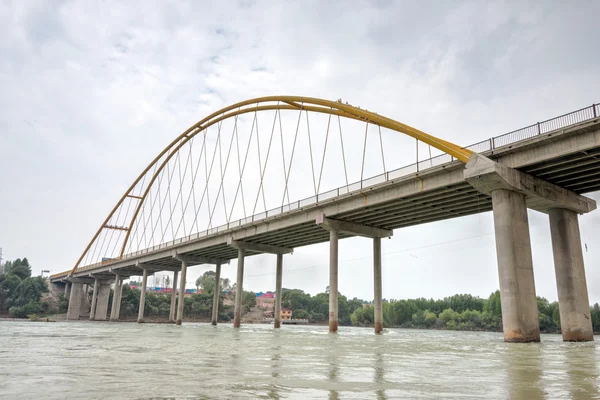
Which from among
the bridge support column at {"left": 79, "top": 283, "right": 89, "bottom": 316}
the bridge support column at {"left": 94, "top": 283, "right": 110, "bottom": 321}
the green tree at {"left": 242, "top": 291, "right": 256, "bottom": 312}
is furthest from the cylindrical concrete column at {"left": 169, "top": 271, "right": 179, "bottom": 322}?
the green tree at {"left": 242, "top": 291, "right": 256, "bottom": 312}

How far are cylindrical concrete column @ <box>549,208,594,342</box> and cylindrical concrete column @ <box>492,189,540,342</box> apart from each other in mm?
4957

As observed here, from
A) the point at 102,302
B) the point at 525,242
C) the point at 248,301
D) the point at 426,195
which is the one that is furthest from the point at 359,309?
the point at 525,242

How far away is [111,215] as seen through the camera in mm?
117312

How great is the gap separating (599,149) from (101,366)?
28362 mm

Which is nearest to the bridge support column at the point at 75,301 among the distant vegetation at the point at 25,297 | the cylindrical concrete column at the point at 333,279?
the distant vegetation at the point at 25,297

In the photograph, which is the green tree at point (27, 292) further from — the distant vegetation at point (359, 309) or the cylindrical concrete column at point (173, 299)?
the cylindrical concrete column at point (173, 299)

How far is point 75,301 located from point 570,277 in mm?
124475

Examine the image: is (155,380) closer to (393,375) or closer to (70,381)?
(70,381)

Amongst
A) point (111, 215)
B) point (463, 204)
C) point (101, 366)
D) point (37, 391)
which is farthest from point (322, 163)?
point (111, 215)

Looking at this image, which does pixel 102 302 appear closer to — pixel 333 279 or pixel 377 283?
pixel 333 279

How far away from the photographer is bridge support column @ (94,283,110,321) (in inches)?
4757

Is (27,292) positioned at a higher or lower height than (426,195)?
lower

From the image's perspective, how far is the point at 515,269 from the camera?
94.6 feet

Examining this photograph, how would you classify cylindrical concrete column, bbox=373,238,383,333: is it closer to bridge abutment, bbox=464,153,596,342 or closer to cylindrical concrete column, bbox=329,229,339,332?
cylindrical concrete column, bbox=329,229,339,332
